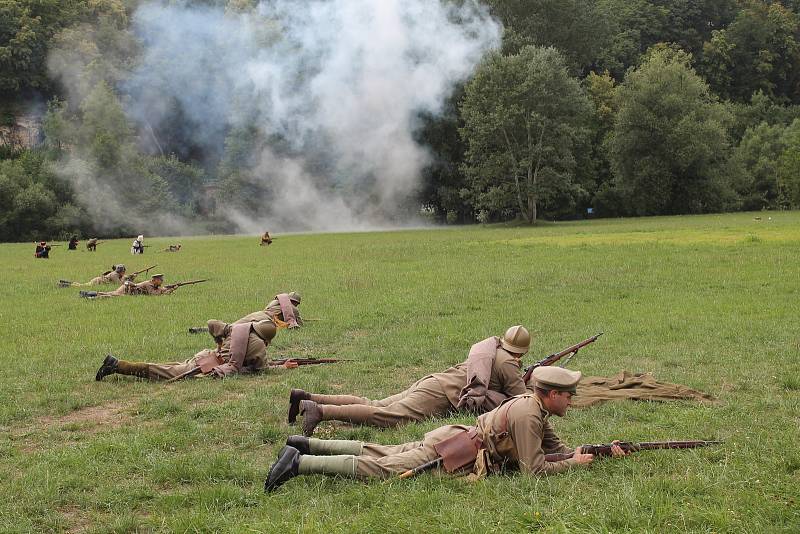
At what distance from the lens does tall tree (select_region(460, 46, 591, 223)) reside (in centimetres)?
5538

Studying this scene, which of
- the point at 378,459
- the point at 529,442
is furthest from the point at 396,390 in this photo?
the point at 529,442

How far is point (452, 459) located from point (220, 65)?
73.8 meters

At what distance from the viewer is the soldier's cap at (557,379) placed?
21.7 feet

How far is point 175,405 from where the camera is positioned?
9.71 m

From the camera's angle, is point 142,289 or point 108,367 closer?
point 108,367

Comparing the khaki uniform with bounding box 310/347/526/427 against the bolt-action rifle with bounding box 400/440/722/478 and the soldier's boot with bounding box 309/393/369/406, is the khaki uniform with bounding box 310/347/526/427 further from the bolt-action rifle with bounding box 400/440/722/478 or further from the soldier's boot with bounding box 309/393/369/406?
the bolt-action rifle with bounding box 400/440/722/478

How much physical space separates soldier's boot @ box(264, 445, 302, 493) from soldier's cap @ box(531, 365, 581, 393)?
227 centimetres

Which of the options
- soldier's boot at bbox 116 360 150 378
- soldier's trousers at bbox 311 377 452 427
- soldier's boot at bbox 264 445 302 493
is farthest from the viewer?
soldier's boot at bbox 116 360 150 378

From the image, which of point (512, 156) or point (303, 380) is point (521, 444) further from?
point (512, 156)

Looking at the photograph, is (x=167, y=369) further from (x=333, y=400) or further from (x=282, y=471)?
(x=282, y=471)

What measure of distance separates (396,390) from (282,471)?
13.2ft

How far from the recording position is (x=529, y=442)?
6.61m

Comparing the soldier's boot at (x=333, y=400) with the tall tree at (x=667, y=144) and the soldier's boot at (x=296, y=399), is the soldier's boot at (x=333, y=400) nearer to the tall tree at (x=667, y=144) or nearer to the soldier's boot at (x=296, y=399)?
the soldier's boot at (x=296, y=399)

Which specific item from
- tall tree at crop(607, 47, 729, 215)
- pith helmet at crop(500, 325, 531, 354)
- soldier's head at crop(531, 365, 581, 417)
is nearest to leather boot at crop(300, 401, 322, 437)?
pith helmet at crop(500, 325, 531, 354)
